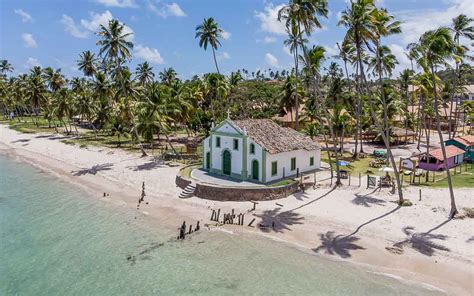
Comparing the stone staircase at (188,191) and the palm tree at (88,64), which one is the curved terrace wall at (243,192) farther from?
the palm tree at (88,64)

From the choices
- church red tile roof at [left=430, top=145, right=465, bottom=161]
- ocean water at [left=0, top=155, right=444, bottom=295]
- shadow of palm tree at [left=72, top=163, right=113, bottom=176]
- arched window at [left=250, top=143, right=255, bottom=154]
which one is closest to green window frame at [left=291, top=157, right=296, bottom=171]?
arched window at [left=250, top=143, right=255, bottom=154]

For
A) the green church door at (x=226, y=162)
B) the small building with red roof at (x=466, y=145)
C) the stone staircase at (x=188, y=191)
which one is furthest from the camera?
the small building with red roof at (x=466, y=145)

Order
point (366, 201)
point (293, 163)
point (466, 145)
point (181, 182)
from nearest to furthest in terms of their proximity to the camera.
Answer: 1. point (366, 201)
2. point (181, 182)
3. point (293, 163)
4. point (466, 145)

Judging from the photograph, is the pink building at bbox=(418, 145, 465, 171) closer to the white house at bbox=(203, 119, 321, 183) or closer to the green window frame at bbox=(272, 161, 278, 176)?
the white house at bbox=(203, 119, 321, 183)

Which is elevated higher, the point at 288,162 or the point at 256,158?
the point at 256,158

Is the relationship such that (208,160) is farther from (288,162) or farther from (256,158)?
(288,162)

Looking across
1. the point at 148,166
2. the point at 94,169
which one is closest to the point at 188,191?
the point at 148,166

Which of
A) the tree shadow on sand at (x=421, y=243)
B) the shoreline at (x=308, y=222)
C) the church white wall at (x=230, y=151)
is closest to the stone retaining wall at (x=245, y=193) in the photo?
the shoreline at (x=308, y=222)
